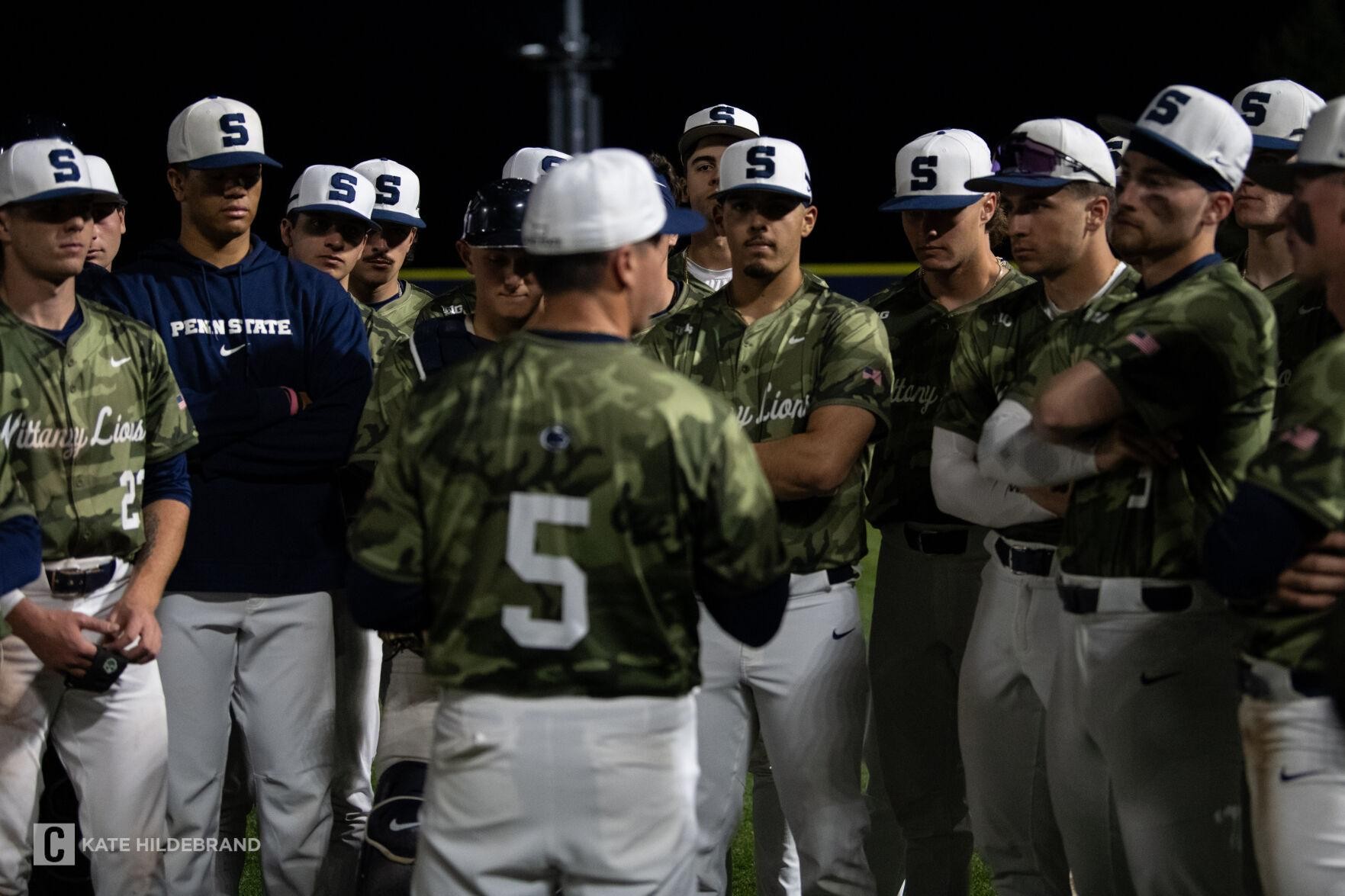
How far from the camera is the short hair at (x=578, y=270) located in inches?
123

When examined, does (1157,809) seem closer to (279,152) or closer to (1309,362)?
(1309,362)

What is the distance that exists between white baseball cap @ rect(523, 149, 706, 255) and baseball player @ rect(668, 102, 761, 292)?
118 inches

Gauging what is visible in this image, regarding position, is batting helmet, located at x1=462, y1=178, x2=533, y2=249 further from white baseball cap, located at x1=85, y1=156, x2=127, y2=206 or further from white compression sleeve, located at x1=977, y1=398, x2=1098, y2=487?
white compression sleeve, located at x1=977, y1=398, x2=1098, y2=487

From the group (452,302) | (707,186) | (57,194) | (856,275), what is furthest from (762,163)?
(856,275)

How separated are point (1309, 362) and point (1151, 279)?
894 mm

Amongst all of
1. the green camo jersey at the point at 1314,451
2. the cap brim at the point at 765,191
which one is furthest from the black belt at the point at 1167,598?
the cap brim at the point at 765,191

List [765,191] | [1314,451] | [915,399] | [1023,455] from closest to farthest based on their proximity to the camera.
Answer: [1314,451]
[1023,455]
[765,191]
[915,399]

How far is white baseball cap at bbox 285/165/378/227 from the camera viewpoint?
6043mm

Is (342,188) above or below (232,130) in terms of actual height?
below

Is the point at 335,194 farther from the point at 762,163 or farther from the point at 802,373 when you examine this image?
the point at 802,373

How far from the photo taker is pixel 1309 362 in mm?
3064

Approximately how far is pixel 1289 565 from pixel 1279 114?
2.72m

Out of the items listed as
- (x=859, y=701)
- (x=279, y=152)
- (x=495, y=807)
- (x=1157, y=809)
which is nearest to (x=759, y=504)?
(x=495, y=807)

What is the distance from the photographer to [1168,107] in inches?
152
